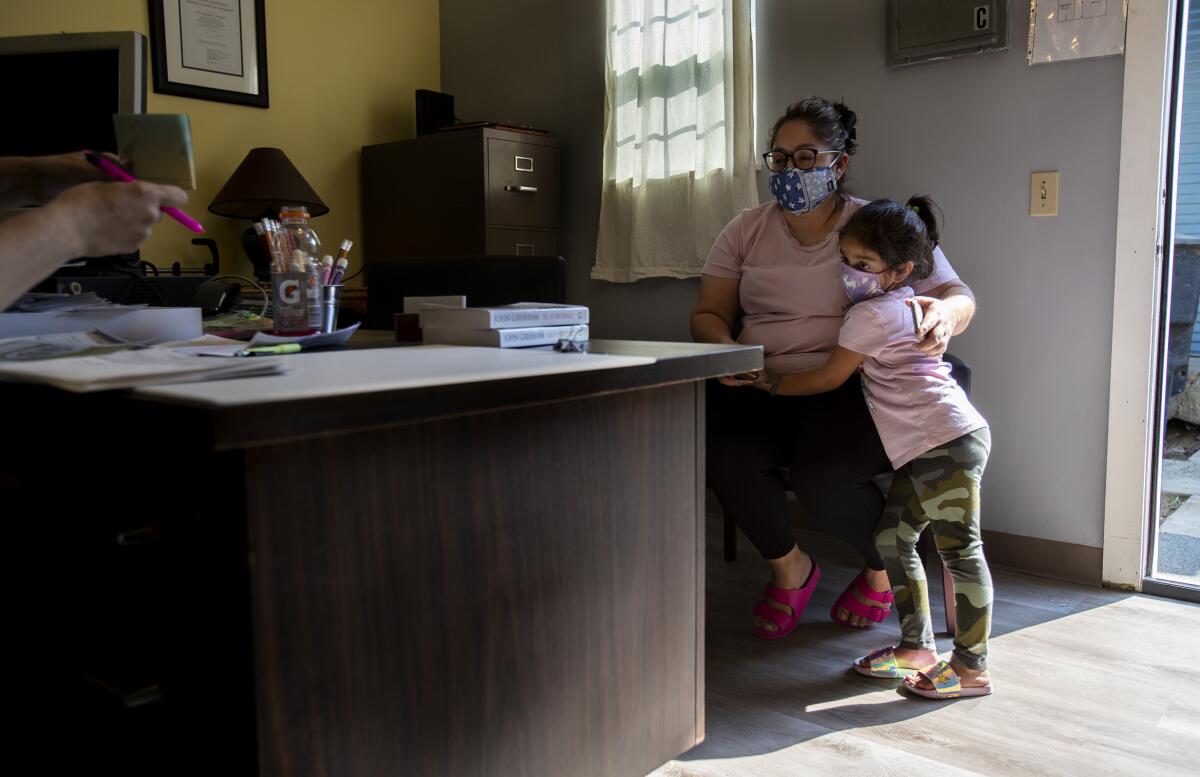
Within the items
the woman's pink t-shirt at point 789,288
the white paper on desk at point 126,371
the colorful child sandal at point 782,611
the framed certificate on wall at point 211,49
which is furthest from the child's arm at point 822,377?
the framed certificate on wall at point 211,49

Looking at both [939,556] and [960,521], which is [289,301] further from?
[939,556]

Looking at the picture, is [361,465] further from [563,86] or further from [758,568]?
[563,86]

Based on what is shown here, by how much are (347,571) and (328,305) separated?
75 cm

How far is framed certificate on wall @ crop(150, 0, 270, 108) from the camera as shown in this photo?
3057 mm

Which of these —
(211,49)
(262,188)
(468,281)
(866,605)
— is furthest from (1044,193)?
(211,49)

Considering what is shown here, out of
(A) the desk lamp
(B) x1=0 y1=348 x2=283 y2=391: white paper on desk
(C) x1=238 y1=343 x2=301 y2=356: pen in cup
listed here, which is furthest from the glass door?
(A) the desk lamp

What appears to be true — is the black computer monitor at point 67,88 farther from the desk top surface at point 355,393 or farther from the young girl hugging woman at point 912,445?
the young girl hugging woman at point 912,445

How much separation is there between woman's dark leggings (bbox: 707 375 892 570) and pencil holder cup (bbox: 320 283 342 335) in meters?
0.92

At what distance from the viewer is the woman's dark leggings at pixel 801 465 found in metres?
1.85

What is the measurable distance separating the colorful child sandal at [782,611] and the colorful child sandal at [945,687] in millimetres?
346

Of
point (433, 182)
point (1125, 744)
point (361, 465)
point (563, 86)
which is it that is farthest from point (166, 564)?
point (563, 86)

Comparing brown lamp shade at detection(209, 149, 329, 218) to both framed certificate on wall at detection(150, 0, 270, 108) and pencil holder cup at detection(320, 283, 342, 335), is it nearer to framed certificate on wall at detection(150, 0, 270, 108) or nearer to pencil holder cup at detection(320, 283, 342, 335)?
framed certificate on wall at detection(150, 0, 270, 108)

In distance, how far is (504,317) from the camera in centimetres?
111

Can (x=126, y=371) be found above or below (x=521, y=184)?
below
